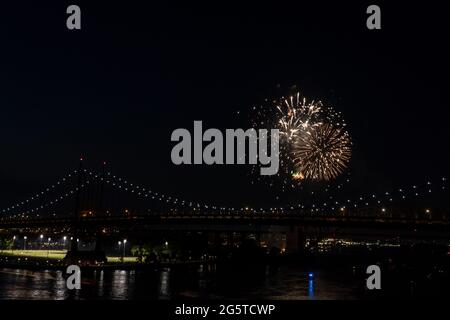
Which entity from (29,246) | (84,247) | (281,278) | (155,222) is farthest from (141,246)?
(29,246)

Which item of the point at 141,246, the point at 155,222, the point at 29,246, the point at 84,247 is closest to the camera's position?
the point at 155,222
